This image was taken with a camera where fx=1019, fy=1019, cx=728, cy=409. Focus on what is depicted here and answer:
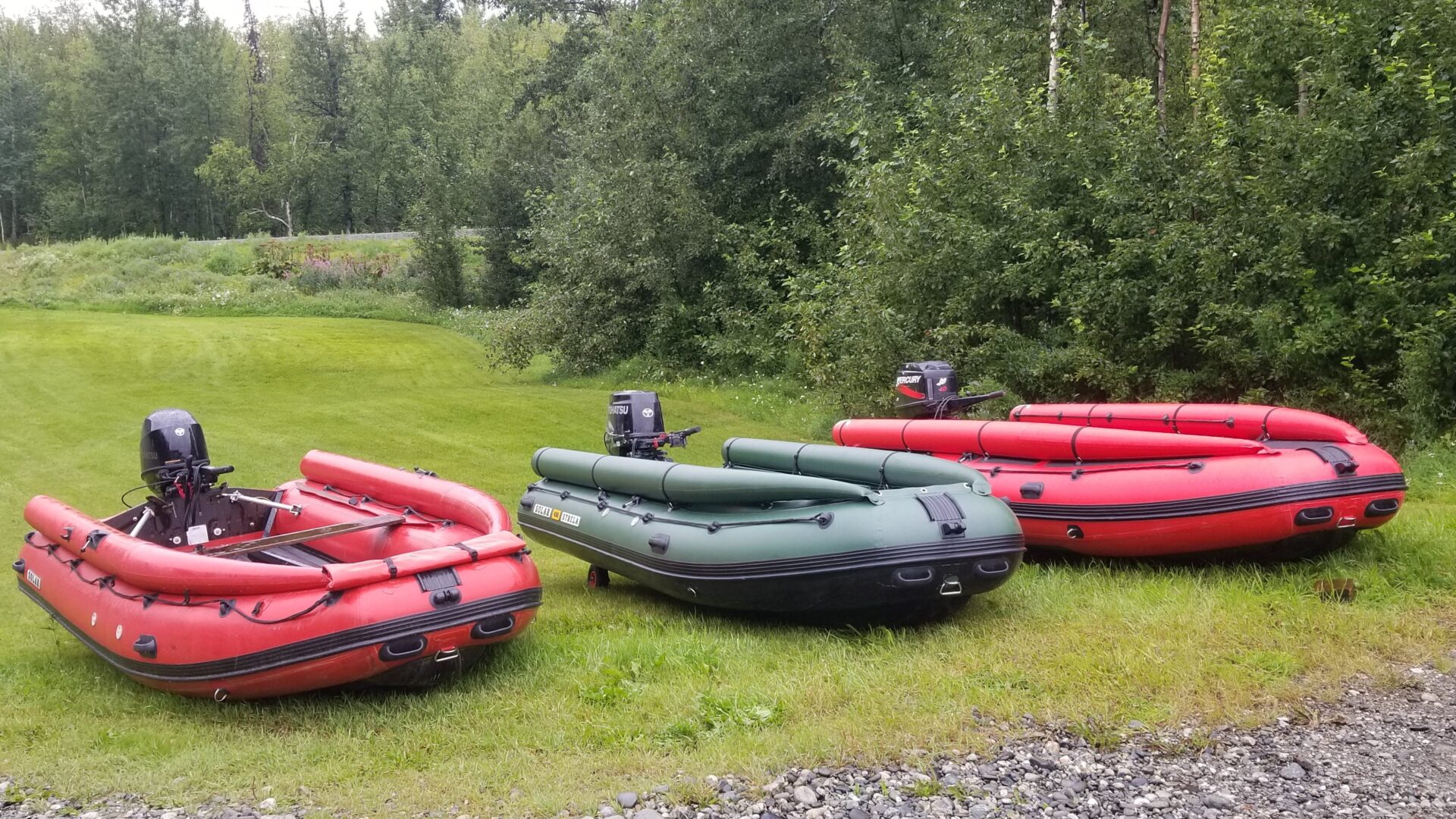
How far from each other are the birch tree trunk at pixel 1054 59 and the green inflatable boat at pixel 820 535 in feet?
20.9

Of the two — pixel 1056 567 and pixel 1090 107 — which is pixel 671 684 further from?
pixel 1090 107

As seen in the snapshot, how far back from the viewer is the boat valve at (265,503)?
18.5ft

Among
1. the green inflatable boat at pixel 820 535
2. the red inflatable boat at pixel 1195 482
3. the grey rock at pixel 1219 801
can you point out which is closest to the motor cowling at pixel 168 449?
the green inflatable boat at pixel 820 535

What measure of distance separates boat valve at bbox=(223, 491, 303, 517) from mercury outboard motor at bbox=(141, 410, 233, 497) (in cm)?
23

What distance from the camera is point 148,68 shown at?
122 feet

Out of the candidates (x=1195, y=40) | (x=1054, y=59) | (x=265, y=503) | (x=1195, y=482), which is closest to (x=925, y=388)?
(x=1195, y=482)

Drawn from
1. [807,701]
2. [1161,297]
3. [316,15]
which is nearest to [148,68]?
[316,15]

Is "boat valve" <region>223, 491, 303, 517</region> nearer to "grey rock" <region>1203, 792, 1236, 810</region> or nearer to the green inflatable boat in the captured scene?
the green inflatable boat

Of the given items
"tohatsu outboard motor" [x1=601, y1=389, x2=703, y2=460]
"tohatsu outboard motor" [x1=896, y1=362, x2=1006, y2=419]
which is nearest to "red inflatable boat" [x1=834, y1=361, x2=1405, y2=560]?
"tohatsu outboard motor" [x1=896, y1=362, x2=1006, y2=419]

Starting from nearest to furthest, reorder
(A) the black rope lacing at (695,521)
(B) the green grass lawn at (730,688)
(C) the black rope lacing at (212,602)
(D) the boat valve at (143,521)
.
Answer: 1. (B) the green grass lawn at (730,688)
2. (C) the black rope lacing at (212,602)
3. (A) the black rope lacing at (695,521)
4. (D) the boat valve at (143,521)

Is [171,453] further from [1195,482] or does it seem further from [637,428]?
[1195,482]

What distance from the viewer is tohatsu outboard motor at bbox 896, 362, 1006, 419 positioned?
7500mm

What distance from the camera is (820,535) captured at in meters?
4.62

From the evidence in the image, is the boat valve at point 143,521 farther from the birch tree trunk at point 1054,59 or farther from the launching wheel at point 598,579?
the birch tree trunk at point 1054,59
